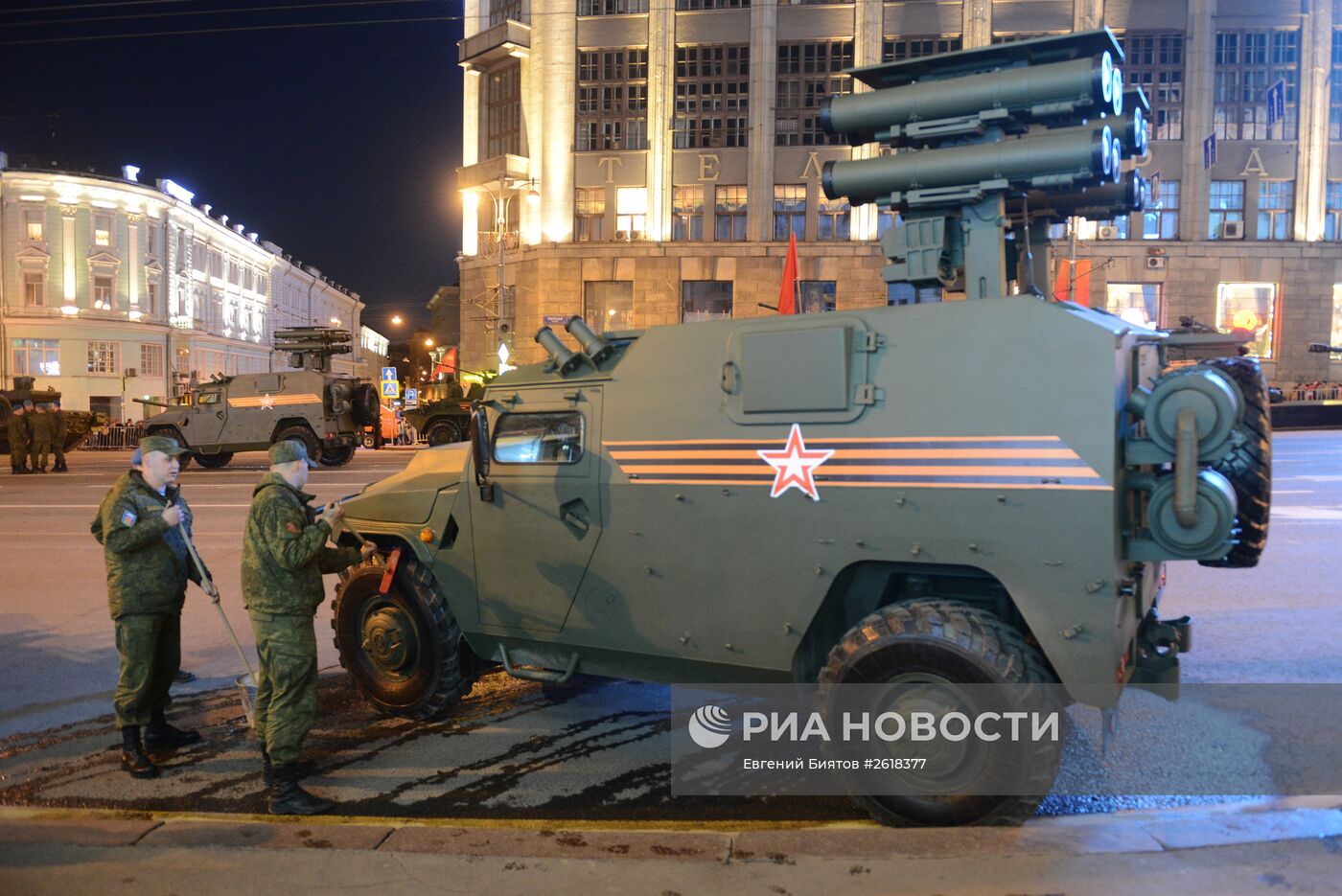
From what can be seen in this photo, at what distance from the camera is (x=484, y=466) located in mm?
5785

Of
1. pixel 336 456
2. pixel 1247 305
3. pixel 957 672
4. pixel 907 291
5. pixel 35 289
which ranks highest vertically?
pixel 35 289

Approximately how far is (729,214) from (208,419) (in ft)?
71.3

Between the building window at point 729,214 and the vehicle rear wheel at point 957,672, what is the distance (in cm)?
3602

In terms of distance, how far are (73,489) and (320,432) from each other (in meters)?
5.39

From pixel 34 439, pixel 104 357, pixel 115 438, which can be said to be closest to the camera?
pixel 34 439

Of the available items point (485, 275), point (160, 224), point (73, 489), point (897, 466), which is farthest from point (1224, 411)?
point (160, 224)

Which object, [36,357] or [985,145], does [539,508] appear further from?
[36,357]

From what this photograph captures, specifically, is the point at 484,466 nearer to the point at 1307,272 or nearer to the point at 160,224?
the point at 1307,272

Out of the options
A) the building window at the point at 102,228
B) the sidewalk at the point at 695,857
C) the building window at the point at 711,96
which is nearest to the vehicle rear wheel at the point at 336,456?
the sidewalk at the point at 695,857

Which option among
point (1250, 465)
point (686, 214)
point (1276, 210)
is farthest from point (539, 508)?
point (1276, 210)

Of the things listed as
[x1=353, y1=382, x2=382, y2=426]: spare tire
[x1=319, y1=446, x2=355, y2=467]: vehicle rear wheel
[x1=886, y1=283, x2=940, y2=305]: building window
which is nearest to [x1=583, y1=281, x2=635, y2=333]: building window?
[x1=353, y1=382, x2=382, y2=426]: spare tire

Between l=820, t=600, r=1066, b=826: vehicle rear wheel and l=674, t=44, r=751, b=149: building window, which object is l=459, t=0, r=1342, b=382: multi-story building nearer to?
l=674, t=44, r=751, b=149: building window

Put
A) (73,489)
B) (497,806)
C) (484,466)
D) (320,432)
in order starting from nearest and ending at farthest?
(497,806)
(484,466)
(73,489)
(320,432)

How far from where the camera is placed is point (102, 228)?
59594mm
